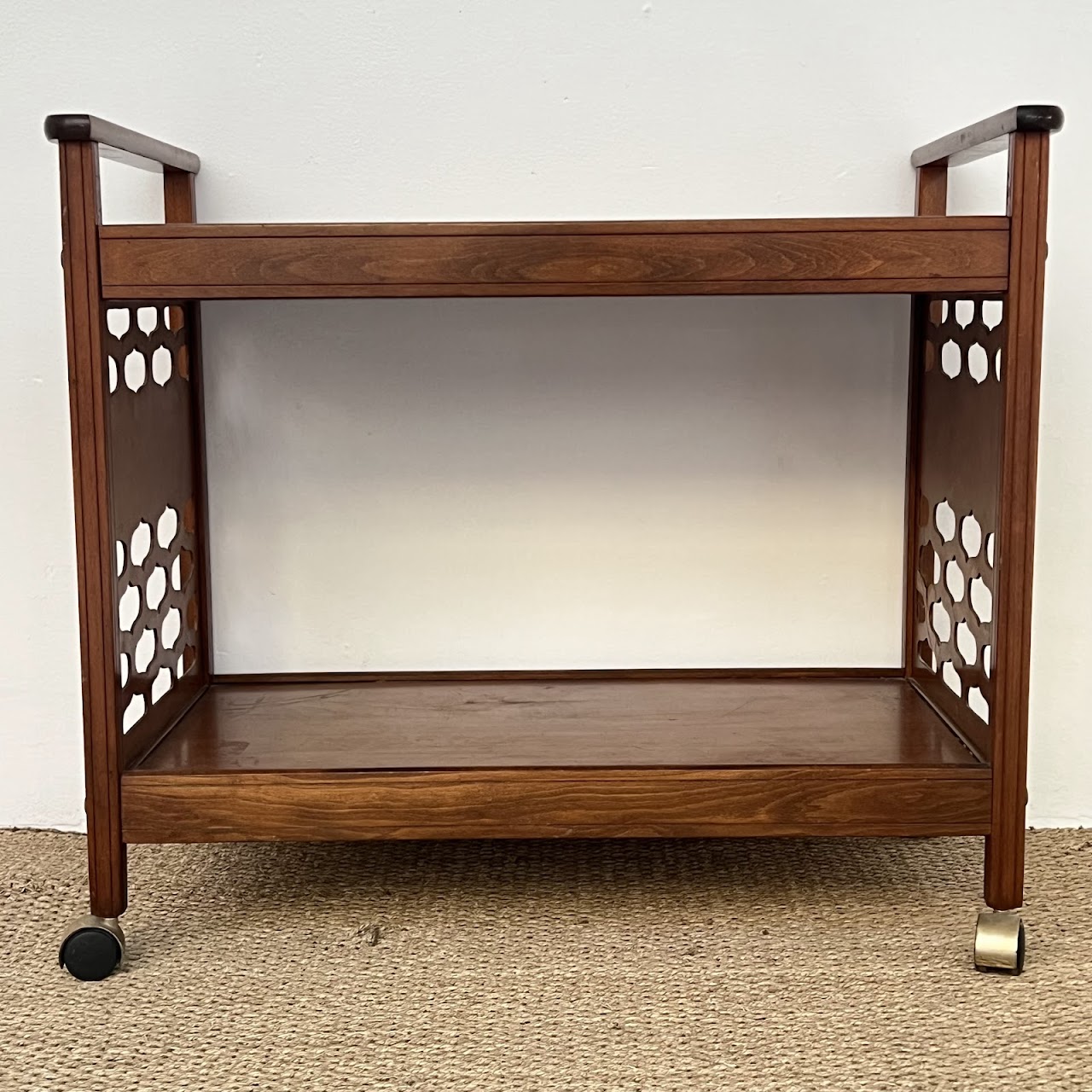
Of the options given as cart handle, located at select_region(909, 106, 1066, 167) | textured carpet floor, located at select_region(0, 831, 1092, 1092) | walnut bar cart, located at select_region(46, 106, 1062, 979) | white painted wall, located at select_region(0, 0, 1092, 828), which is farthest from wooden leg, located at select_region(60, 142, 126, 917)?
cart handle, located at select_region(909, 106, 1066, 167)

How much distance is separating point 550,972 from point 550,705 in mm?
366

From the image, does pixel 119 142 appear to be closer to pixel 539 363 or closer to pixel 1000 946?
pixel 539 363

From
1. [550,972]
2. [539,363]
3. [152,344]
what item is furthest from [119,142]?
[550,972]

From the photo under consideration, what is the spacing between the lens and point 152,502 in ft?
4.88

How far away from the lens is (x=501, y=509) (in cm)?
171

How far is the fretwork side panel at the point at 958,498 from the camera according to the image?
4.48 feet

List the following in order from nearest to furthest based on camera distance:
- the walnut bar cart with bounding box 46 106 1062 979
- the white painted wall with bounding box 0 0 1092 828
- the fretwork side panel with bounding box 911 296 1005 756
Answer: the walnut bar cart with bounding box 46 106 1062 979 → the fretwork side panel with bounding box 911 296 1005 756 → the white painted wall with bounding box 0 0 1092 828

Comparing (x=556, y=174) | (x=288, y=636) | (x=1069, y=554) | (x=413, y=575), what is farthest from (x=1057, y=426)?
(x=288, y=636)

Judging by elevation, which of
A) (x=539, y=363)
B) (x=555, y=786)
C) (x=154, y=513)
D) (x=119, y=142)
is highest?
(x=119, y=142)

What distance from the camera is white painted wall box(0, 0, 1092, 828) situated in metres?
1.62

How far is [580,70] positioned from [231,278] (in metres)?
0.58

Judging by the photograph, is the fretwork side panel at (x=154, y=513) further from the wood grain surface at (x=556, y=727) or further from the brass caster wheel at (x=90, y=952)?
the brass caster wheel at (x=90, y=952)

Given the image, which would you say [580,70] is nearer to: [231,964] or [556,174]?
[556,174]

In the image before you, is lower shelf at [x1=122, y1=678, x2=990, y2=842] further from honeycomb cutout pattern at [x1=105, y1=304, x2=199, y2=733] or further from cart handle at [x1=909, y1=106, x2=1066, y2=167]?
cart handle at [x1=909, y1=106, x2=1066, y2=167]
